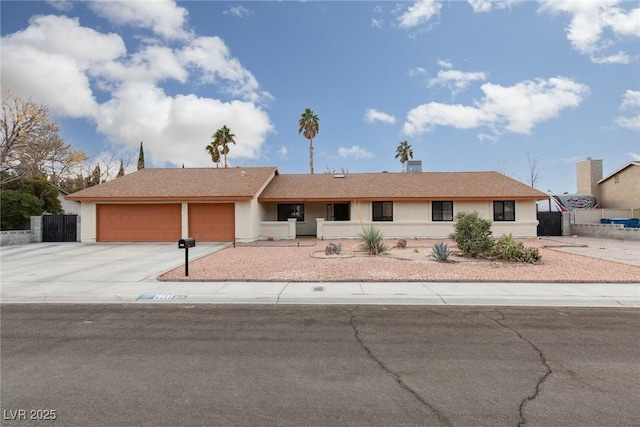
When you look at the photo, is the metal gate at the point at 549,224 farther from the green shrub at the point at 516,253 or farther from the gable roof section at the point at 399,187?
the green shrub at the point at 516,253

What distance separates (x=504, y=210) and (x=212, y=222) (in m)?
19.5

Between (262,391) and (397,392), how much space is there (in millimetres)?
1573

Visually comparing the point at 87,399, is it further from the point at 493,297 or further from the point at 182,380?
the point at 493,297

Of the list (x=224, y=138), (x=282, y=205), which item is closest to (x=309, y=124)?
(x=224, y=138)

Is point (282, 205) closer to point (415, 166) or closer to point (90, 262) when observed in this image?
point (415, 166)

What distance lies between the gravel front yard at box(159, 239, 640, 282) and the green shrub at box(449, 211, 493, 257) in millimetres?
553

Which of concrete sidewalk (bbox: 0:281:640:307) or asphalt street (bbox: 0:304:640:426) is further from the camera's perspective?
concrete sidewalk (bbox: 0:281:640:307)

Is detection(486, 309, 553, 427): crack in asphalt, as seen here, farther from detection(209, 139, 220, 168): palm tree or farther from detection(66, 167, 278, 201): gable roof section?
detection(209, 139, 220, 168): palm tree

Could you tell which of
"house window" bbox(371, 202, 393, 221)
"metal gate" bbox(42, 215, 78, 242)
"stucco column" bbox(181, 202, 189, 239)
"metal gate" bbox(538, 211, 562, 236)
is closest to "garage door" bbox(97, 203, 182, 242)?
"stucco column" bbox(181, 202, 189, 239)

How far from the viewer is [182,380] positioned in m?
4.51

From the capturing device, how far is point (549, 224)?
2644 centimetres

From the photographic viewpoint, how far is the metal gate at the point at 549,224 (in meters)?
26.4

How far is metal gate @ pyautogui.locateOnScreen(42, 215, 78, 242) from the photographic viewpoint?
23.4 metres

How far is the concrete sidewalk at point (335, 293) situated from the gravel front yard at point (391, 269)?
617 millimetres
